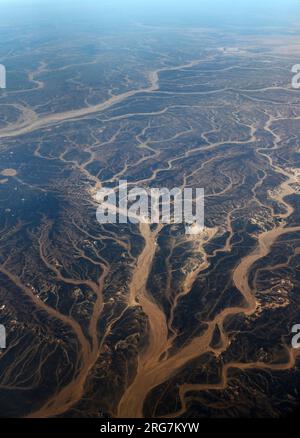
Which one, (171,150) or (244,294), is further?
(171,150)

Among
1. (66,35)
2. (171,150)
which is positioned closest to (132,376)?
(171,150)

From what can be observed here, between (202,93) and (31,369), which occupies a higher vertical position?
(202,93)

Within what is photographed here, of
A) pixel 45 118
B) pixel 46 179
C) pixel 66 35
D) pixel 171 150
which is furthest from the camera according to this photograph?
pixel 66 35

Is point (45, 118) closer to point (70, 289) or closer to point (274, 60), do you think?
point (70, 289)

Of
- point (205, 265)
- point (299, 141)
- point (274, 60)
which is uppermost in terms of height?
point (274, 60)

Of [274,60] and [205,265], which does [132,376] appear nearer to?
[205,265]

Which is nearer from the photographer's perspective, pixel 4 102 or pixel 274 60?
pixel 4 102

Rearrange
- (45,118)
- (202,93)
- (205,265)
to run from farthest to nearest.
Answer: (202,93) → (45,118) → (205,265)
